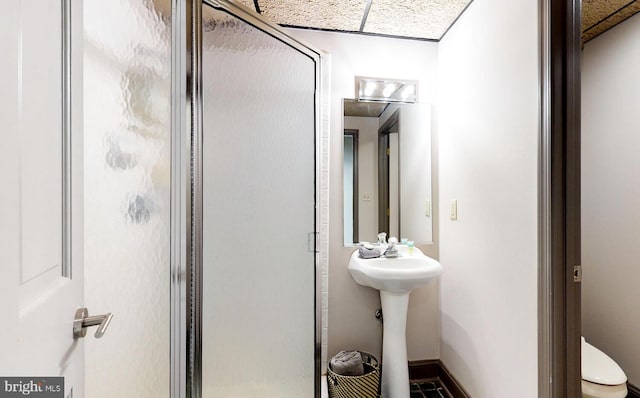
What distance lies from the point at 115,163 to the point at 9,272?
433 mm

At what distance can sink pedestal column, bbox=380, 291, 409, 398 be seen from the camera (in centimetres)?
154

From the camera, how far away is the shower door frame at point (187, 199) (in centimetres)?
95

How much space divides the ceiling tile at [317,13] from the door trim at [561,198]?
94 centimetres

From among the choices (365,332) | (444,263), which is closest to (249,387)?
(365,332)

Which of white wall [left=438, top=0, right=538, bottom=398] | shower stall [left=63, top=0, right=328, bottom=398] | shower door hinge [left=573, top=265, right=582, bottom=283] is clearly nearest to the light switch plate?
white wall [left=438, top=0, right=538, bottom=398]

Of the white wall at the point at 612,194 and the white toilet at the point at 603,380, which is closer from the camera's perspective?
the white toilet at the point at 603,380

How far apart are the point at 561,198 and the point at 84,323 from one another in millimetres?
1530

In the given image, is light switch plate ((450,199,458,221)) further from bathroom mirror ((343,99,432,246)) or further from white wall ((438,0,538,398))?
bathroom mirror ((343,99,432,246))

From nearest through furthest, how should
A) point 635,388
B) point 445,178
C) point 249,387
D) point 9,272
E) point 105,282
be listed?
point 9,272
point 105,282
point 249,387
point 635,388
point 445,178

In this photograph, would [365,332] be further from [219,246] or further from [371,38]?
[371,38]

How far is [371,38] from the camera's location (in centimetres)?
181

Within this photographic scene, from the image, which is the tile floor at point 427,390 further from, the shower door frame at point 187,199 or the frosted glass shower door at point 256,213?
the shower door frame at point 187,199

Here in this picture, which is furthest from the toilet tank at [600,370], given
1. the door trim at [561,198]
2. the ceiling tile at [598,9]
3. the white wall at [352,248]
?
the ceiling tile at [598,9]

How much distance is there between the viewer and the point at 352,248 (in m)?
1.80
